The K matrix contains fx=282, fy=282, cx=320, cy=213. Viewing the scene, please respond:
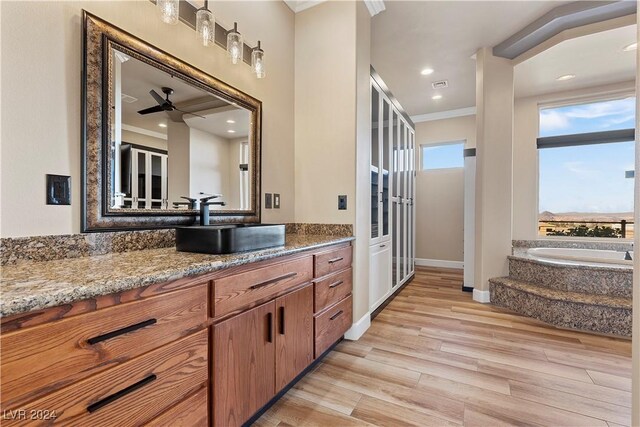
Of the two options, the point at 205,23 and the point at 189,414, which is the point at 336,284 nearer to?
the point at 189,414

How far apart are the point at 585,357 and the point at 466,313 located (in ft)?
3.22

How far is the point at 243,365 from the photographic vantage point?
1236 millimetres

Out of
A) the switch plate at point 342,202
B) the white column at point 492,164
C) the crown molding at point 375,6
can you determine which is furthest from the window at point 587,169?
the switch plate at point 342,202

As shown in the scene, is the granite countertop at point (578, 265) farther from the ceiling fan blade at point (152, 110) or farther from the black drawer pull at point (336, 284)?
the ceiling fan blade at point (152, 110)

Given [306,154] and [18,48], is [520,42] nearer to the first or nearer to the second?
[306,154]

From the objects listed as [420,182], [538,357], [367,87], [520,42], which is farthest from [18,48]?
[420,182]

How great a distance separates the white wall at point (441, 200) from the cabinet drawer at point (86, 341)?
508 cm

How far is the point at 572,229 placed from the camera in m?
4.31

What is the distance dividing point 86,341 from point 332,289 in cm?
146

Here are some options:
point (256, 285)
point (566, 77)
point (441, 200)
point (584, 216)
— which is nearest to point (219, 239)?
point (256, 285)

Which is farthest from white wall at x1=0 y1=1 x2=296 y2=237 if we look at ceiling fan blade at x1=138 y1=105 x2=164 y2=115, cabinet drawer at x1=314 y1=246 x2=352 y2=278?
cabinet drawer at x1=314 y1=246 x2=352 y2=278

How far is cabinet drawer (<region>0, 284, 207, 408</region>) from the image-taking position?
619 mm

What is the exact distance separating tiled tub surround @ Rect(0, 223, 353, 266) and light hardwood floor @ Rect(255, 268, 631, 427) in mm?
1064

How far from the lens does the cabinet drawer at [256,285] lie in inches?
44.7
